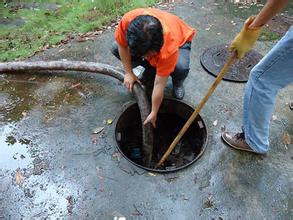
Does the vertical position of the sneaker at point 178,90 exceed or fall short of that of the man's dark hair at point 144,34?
it falls short

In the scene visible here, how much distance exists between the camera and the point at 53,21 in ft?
18.7

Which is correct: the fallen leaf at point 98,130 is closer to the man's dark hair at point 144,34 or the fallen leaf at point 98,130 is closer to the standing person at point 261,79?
the man's dark hair at point 144,34

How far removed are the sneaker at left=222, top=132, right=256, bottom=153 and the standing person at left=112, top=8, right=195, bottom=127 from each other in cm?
85

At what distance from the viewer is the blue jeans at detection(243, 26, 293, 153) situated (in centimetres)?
262

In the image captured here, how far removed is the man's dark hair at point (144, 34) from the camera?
264 centimetres

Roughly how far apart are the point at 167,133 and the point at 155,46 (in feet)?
6.32

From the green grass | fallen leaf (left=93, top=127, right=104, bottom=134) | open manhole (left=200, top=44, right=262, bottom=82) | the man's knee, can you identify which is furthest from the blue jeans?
the green grass

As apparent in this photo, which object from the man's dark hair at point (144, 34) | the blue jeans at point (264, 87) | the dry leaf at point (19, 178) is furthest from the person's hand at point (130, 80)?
the dry leaf at point (19, 178)

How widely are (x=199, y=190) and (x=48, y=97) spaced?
221 cm

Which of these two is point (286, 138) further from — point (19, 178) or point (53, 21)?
point (53, 21)

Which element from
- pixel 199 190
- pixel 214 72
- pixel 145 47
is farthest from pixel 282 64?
pixel 214 72

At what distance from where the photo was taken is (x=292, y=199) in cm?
305

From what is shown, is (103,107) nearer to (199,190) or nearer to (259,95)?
(199,190)

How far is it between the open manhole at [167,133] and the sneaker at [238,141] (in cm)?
32
